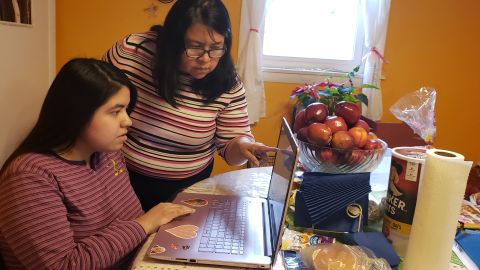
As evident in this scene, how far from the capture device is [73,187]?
998 mm

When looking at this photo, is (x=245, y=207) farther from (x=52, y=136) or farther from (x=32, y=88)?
(x=32, y=88)

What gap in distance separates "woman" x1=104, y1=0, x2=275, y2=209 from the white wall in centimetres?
96

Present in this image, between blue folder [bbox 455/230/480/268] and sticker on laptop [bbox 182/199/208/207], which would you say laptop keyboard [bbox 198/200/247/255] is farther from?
blue folder [bbox 455/230/480/268]

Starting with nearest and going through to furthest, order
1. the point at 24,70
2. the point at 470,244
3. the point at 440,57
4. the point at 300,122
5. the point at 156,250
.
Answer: the point at 156,250 → the point at 470,244 → the point at 300,122 → the point at 24,70 → the point at 440,57

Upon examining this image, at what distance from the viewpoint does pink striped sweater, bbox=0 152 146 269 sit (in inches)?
34.2

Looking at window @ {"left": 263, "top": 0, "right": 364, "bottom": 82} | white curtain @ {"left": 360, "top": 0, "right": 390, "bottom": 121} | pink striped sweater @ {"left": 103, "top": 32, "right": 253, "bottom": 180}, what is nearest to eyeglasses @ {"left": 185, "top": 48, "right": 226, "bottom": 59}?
pink striped sweater @ {"left": 103, "top": 32, "right": 253, "bottom": 180}

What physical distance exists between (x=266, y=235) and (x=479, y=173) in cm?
158

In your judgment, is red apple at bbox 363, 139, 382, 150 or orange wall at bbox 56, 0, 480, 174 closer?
red apple at bbox 363, 139, 382, 150

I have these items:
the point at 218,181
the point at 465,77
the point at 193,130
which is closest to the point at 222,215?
the point at 218,181

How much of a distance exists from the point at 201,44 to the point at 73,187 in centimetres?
58

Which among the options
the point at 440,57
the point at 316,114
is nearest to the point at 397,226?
the point at 316,114

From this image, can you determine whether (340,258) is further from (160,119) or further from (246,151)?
(160,119)

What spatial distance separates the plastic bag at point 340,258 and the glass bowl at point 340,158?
288 mm

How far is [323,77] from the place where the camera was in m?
2.94
